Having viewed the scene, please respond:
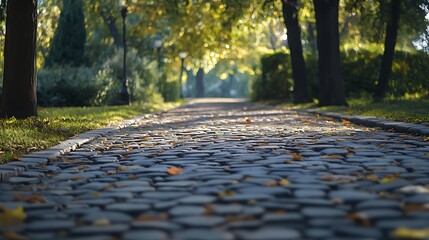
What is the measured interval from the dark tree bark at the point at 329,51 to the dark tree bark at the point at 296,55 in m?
5.04

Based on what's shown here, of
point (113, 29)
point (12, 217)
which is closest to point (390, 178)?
point (12, 217)

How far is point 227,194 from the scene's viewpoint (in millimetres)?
4961

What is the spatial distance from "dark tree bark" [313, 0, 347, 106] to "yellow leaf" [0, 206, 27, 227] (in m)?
17.6

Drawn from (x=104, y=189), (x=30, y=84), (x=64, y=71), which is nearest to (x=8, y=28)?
(x=30, y=84)

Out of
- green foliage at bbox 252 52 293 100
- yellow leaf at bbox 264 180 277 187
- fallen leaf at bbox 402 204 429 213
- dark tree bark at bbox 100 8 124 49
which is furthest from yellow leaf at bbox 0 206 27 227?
dark tree bark at bbox 100 8 124 49

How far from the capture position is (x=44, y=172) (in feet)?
21.8

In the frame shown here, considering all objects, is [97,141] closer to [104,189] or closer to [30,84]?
[30,84]

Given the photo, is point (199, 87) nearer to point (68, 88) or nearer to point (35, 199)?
point (68, 88)

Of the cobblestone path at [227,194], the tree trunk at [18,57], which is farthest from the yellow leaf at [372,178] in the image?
the tree trunk at [18,57]

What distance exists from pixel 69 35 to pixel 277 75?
1104 cm

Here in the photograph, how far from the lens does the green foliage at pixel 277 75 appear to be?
1241 inches

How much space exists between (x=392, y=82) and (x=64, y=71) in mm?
14513

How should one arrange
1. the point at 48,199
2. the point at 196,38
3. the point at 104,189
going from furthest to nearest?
the point at 196,38 → the point at 104,189 → the point at 48,199

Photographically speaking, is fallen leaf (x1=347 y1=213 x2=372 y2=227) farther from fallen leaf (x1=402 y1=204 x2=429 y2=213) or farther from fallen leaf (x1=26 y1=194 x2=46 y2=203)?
fallen leaf (x1=26 y1=194 x2=46 y2=203)
